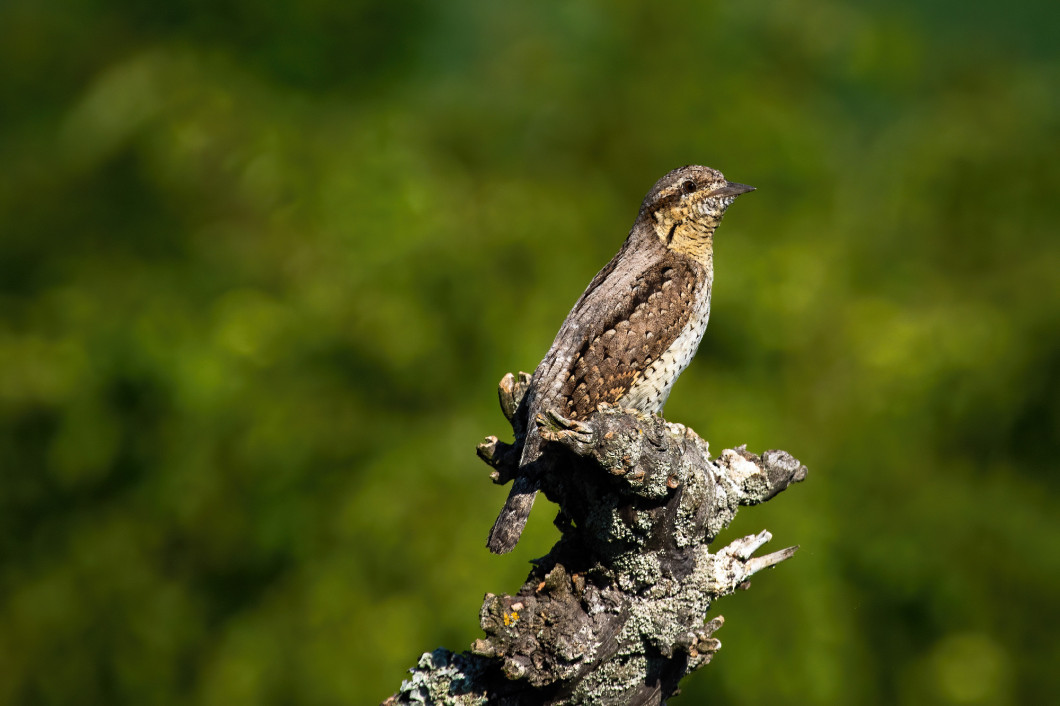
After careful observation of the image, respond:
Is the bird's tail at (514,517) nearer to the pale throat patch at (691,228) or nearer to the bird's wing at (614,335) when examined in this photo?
the bird's wing at (614,335)

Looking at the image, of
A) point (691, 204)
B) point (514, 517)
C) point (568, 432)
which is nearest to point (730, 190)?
point (691, 204)

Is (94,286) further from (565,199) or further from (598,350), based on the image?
(598,350)

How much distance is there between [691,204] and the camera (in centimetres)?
359

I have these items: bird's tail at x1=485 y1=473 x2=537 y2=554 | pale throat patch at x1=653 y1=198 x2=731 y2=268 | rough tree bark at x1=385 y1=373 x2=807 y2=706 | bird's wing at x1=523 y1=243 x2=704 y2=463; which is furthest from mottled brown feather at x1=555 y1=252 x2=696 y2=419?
rough tree bark at x1=385 y1=373 x2=807 y2=706

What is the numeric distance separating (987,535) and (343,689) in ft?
12.7

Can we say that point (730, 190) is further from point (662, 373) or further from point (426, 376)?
point (426, 376)

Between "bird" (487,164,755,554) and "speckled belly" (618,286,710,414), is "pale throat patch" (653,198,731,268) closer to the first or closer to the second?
"bird" (487,164,755,554)

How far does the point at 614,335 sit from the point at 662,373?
24 cm

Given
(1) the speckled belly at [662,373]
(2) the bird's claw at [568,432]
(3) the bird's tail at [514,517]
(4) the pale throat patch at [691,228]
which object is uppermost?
(4) the pale throat patch at [691,228]

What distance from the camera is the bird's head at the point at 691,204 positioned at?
3.57 m

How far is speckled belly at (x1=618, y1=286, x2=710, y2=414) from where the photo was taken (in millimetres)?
3170

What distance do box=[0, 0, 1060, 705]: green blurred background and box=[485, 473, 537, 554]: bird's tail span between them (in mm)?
1914

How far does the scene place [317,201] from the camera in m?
5.68

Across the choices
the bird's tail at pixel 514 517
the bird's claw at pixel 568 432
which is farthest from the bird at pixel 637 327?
the bird's claw at pixel 568 432
